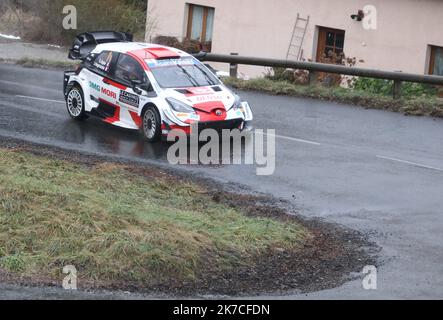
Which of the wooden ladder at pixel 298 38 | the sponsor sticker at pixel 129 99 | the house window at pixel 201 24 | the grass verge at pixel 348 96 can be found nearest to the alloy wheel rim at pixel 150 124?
the sponsor sticker at pixel 129 99

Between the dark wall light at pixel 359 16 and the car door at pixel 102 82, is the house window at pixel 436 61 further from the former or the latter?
the car door at pixel 102 82

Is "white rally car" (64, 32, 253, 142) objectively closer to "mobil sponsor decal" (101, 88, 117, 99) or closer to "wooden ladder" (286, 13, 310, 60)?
"mobil sponsor decal" (101, 88, 117, 99)

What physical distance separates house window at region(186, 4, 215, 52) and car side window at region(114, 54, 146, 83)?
57.4 feet

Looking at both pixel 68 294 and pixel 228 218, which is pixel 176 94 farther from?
pixel 68 294

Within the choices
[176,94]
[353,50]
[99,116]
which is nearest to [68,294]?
[176,94]

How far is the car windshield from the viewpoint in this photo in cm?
1894

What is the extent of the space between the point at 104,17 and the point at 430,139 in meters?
20.9

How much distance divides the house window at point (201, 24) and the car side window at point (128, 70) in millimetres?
17509

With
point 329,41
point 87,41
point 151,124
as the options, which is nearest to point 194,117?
point 151,124

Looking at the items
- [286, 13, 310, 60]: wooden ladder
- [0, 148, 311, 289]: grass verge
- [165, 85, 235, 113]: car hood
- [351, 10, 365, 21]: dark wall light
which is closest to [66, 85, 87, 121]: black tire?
[165, 85, 235, 113]: car hood

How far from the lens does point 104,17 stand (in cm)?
3784

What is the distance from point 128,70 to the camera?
19375mm

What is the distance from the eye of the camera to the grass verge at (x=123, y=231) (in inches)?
418

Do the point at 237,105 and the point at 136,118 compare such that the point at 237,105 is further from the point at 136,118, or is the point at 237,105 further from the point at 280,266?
the point at 280,266
